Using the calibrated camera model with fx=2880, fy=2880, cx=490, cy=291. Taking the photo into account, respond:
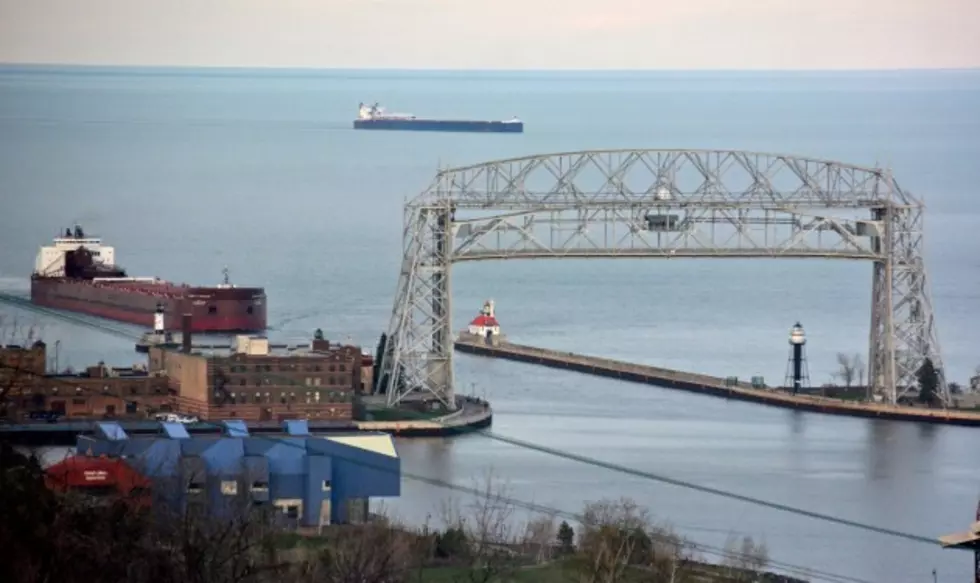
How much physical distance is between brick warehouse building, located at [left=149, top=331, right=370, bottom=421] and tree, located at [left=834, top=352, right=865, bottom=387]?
15.7ft

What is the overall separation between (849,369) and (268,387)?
5616 millimetres

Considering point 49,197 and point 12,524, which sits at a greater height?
point 49,197

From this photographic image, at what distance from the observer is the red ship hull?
→ 27.4 m

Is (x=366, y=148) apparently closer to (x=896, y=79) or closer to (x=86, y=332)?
(x=86, y=332)

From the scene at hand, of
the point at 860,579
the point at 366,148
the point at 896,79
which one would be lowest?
the point at 860,579

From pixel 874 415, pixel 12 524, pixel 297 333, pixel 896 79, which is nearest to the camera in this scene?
pixel 12 524

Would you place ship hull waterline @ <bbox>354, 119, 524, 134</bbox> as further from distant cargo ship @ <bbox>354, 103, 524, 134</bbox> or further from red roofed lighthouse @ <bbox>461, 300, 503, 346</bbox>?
red roofed lighthouse @ <bbox>461, 300, 503, 346</bbox>

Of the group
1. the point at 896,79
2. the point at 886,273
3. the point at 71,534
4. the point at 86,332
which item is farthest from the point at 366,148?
the point at 896,79

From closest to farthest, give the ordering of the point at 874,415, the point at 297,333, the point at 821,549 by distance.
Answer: the point at 821,549, the point at 874,415, the point at 297,333

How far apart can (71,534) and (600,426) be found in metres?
12.5

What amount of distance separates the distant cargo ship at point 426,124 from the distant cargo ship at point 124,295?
35047mm

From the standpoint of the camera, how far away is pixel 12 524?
763 cm

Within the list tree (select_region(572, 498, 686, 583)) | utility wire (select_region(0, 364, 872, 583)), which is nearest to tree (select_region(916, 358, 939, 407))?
Result: utility wire (select_region(0, 364, 872, 583))

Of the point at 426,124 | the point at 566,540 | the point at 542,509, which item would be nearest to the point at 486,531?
the point at 566,540
